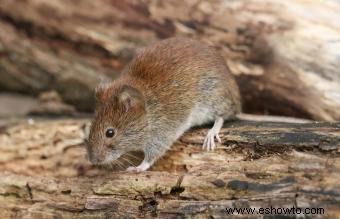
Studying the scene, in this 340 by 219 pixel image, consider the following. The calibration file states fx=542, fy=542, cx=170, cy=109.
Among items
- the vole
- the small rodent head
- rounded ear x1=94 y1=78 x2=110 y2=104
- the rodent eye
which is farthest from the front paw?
rounded ear x1=94 y1=78 x2=110 y2=104

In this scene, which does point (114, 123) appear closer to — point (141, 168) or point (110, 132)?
point (110, 132)

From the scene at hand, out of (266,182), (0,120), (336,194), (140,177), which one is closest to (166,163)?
(140,177)

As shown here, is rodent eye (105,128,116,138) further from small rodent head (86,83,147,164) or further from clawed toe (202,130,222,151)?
clawed toe (202,130,222,151)

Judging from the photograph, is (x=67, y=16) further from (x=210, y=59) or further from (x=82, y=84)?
(x=210, y=59)

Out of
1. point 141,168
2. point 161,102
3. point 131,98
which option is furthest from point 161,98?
point 141,168

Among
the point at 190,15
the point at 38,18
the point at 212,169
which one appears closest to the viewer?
the point at 212,169

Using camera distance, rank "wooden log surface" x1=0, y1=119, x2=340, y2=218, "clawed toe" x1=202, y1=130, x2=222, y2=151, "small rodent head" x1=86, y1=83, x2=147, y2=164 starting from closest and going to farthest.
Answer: "wooden log surface" x1=0, y1=119, x2=340, y2=218, "small rodent head" x1=86, y1=83, x2=147, y2=164, "clawed toe" x1=202, y1=130, x2=222, y2=151
